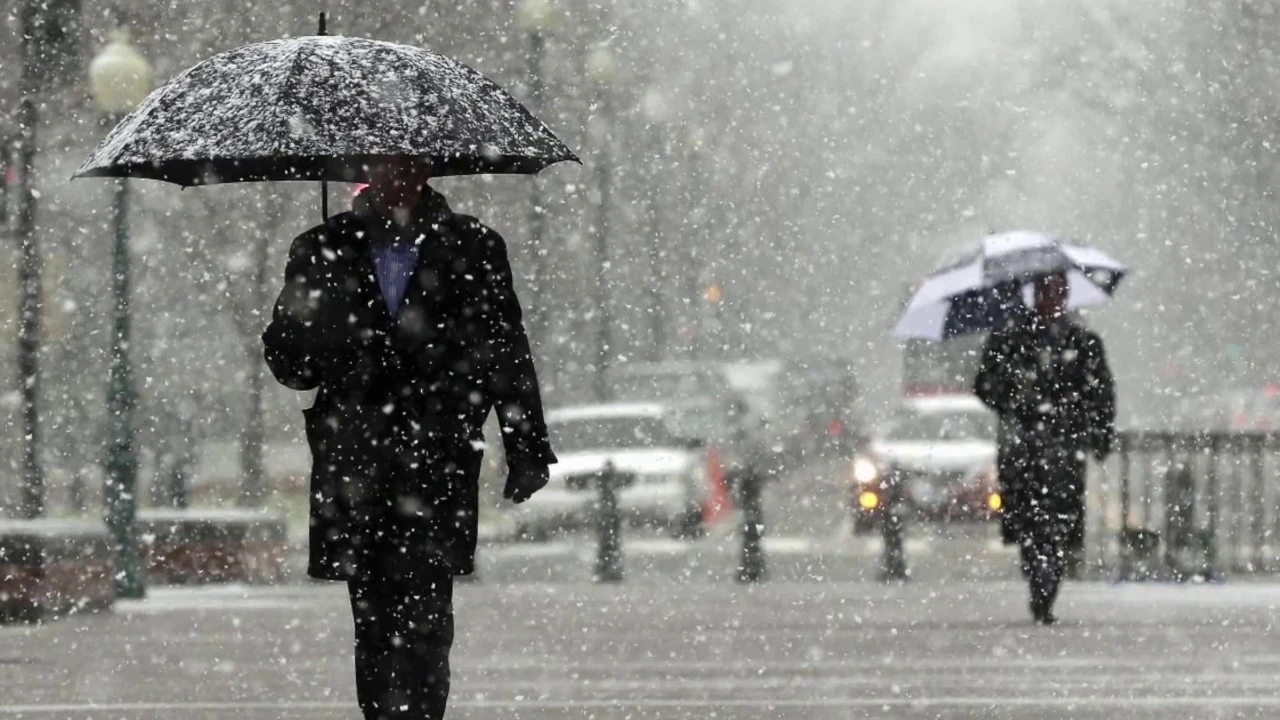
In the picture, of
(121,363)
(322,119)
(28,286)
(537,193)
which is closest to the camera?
(322,119)

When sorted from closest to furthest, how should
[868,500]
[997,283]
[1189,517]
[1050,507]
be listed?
1. [1050,507]
2. [997,283]
3. [1189,517]
4. [868,500]

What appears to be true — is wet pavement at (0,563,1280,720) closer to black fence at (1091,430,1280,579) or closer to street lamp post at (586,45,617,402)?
black fence at (1091,430,1280,579)

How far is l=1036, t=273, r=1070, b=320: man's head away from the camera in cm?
1141

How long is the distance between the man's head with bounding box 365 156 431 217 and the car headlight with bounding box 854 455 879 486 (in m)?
16.6

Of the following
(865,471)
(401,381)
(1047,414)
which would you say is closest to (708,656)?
(1047,414)

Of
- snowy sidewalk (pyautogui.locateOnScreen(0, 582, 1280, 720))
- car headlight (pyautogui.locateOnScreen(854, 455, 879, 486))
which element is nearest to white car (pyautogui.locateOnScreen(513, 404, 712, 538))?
car headlight (pyautogui.locateOnScreen(854, 455, 879, 486))

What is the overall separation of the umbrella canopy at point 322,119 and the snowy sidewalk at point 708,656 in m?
2.48

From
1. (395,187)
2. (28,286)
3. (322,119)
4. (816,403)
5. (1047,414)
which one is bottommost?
(816,403)

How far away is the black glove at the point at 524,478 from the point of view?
18.0ft

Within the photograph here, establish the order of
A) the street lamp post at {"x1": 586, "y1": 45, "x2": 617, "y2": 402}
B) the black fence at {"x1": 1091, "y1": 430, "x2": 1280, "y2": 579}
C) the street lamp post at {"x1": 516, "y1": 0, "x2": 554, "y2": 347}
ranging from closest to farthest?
the black fence at {"x1": 1091, "y1": 430, "x2": 1280, "y2": 579}
the street lamp post at {"x1": 516, "y1": 0, "x2": 554, "y2": 347}
the street lamp post at {"x1": 586, "y1": 45, "x2": 617, "y2": 402}

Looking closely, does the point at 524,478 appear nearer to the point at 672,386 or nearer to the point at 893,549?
the point at 893,549

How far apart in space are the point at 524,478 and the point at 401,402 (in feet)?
1.11

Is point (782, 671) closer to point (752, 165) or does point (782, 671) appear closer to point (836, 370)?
point (836, 370)

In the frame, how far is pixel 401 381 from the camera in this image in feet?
18.2
